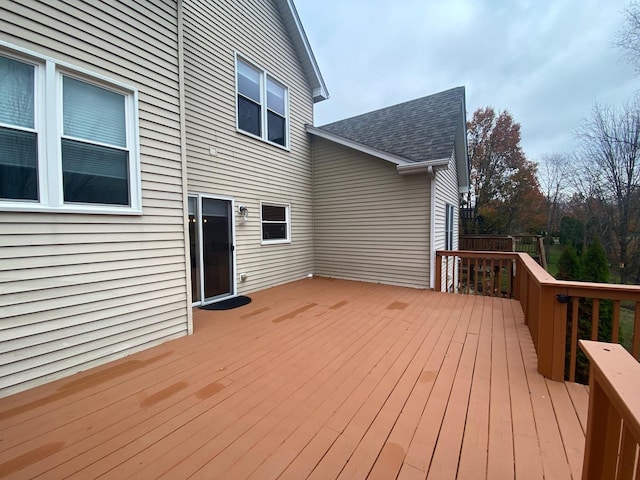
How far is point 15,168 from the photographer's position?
2.37 m

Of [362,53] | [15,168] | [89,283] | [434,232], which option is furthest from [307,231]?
[362,53]

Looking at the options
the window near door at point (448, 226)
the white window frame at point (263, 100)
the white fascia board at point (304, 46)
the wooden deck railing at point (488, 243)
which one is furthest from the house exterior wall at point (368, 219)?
the wooden deck railing at point (488, 243)

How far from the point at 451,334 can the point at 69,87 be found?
5071 millimetres

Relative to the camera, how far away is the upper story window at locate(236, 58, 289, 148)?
5.72 meters

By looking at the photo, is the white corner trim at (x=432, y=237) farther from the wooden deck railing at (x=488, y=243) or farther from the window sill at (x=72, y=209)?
the wooden deck railing at (x=488, y=243)

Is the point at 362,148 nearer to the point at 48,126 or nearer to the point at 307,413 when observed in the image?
the point at 48,126

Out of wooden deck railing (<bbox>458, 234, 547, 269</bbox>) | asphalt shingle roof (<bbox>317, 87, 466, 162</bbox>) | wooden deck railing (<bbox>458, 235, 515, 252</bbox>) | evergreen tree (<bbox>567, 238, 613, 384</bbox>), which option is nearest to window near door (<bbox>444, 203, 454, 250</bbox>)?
asphalt shingle roof (<bbox>317, 87, 466, 162</bbox>)

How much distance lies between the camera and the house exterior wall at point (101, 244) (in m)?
2.35

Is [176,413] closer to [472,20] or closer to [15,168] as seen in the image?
[15,168]

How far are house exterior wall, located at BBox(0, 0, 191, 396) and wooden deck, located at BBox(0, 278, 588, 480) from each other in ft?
0.99

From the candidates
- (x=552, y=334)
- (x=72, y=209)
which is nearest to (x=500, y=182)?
(x=552, y=334)

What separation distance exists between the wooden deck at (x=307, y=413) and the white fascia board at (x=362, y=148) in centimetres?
388

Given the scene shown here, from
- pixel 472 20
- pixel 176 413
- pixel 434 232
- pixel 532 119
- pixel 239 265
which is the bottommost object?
pixel 176 413

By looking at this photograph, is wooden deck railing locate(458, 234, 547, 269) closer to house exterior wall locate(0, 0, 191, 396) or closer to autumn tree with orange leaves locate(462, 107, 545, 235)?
autumn tree with orange leaves locate(462, 107, 545, 235)
